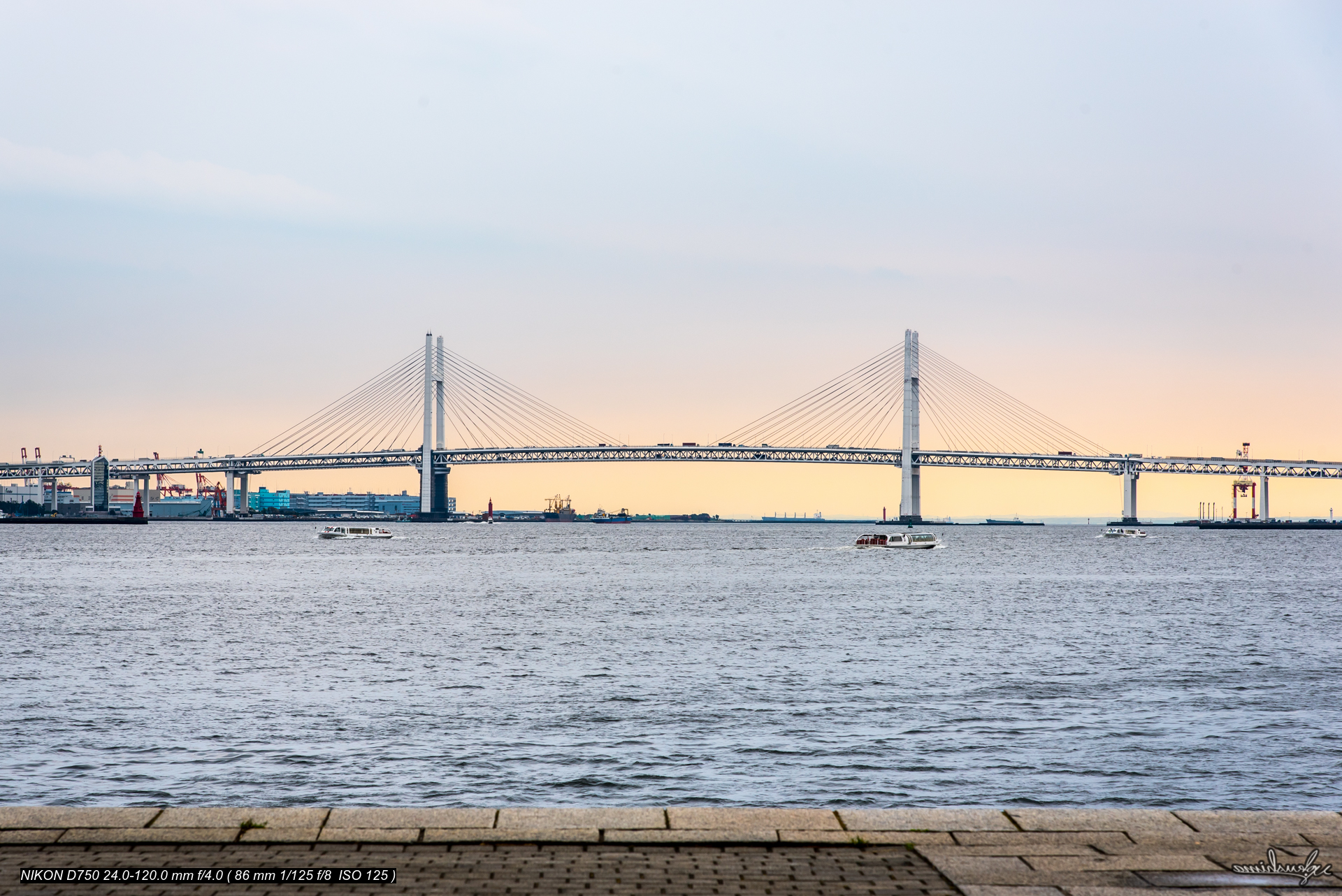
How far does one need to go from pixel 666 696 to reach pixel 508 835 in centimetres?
1096

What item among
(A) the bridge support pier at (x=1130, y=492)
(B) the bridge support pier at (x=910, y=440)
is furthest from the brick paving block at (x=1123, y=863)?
(A) the bridge support pier at (x=1130, y=492)

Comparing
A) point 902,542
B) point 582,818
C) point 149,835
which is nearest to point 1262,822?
point 582,818

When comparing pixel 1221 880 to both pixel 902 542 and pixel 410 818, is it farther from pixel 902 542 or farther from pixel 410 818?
pixel 902 542

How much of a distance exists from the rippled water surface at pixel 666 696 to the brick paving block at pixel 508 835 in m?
4.16

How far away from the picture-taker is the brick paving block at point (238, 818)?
23.5 feet

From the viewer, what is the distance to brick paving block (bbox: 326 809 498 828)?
23.7 ft

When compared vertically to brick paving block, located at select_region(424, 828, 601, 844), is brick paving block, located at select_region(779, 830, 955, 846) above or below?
below

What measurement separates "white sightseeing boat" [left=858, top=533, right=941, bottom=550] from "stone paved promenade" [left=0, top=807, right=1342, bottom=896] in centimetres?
8277

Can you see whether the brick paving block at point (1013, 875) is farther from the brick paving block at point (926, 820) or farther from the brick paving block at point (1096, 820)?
the brick paving block at point (1096, 820)

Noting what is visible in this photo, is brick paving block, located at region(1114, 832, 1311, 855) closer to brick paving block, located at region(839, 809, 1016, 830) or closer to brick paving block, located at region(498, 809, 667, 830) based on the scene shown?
brick paving block, located at region(839, 809, 1016, 830)

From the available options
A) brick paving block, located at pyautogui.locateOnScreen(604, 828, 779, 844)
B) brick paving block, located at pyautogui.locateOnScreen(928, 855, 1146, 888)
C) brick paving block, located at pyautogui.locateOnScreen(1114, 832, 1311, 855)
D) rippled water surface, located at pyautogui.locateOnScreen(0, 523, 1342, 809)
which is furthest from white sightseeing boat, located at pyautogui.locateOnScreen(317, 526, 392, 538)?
brick paving block, located at pyautogui.locateOnScreen(928, 855, 1146, 888)

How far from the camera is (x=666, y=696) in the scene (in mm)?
17828

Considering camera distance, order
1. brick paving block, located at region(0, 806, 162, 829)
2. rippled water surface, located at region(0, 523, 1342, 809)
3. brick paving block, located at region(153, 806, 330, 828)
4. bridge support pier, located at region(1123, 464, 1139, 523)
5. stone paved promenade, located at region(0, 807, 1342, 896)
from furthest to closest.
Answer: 1. bridge support pier, located at region(1123, 464, 1139, 523)
2. rippled water surface, located at region(0, 523, 1342, 809)
3. brick paving block, located at region(153, 806, 330, 828)
4. brick paving block, located at region(0, 806, 162, 829)
5. stone paved promenade, located at region(0, 807, 1342, 896)

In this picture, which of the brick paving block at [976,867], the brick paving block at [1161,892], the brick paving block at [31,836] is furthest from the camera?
the brick paving block at [31,836]
